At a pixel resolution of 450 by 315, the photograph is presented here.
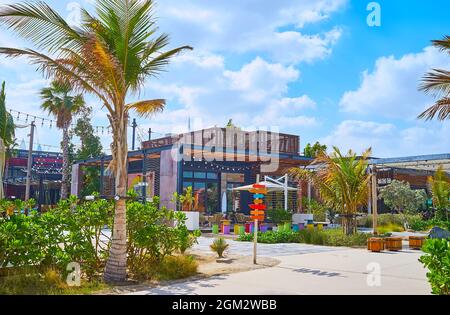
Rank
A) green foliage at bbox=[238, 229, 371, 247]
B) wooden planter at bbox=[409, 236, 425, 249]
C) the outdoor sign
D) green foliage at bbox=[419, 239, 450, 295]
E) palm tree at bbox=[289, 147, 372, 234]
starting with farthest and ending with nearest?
palm tree at bbox=[289, 147, 372, 234], green foliage at bbox=[238, 229, 371, 247], wooden planter at bbox=[409, 236, 425, 249], the outdoor sign, green foliage at bbox=[419, 239, 450, 295]

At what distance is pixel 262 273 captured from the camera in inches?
362

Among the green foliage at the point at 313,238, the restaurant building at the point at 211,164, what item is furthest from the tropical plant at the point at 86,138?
the green foliage at the point at 313,238

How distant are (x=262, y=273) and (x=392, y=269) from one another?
9.89 ft

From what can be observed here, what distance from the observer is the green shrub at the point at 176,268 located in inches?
342

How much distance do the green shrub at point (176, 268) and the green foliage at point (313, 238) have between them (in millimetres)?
7181

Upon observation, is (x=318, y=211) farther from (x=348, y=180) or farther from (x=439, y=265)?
(x=439, y=265)

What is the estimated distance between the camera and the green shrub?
8680mm

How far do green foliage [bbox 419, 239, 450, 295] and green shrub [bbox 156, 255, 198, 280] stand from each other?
171 inches

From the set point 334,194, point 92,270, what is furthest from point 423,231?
point 92,270

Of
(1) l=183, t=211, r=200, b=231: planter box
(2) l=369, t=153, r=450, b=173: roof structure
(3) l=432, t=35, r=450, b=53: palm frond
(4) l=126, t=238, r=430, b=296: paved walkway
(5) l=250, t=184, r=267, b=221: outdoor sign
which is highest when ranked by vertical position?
(3) l=432, t=35, r=450, b=53: palm frond

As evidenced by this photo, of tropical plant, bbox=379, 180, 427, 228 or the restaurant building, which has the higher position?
the restaurant building

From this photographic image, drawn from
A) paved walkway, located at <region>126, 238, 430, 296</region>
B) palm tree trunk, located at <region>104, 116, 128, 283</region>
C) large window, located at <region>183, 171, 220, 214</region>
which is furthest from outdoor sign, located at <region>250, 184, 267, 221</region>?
large window, located at <region>183, 171, 220, 214</region>

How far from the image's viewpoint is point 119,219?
8.18 metres

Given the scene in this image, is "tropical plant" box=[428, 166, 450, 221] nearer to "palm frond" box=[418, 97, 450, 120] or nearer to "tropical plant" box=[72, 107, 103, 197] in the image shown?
"palm frond" box=[418, 97, 450, 120]
